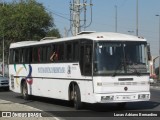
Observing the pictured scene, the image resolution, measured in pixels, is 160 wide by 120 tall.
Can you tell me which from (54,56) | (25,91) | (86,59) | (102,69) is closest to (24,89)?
(25,91)

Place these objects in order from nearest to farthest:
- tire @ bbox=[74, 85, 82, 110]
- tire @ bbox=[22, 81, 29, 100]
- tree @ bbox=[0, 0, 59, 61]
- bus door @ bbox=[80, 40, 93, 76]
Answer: bus door @ bbox=[80, 40, 93, 76] < tire @ bbox=[74, 85, 82, 110] < tire @ bbox=[22, 81, 29, 100] < tree @ bbox=[0, 0, 59, 61]

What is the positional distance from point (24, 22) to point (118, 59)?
31.9m

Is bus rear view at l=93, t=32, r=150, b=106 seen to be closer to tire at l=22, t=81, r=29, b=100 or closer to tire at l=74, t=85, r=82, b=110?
tire at l=74, t=85, r=82, b=110

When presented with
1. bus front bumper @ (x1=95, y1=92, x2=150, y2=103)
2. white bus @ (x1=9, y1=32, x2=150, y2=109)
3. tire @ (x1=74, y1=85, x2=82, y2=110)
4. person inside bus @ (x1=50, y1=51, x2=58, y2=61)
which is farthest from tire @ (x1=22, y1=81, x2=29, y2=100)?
bus front bumper @ (x1=95, y1=92, x2=150, y2=103)

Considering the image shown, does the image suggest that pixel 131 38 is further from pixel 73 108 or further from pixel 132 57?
pixel 73 108

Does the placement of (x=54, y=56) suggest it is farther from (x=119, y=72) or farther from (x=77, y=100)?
(x=119, y=72)

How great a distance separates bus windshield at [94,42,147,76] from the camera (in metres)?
17.3

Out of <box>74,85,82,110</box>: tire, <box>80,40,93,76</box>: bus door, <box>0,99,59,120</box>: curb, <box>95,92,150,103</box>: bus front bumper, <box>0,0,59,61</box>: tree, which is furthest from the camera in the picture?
<box>0,0,59,61</box>: tree

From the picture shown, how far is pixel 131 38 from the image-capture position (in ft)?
59.7

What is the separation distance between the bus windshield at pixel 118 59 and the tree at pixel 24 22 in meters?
31.5

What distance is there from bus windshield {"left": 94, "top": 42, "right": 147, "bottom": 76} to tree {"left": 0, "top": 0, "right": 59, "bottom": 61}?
31533 mm

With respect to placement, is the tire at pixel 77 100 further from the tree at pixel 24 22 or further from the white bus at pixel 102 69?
the tree at pixel 24 22

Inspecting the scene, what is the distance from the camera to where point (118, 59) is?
57.5 ft

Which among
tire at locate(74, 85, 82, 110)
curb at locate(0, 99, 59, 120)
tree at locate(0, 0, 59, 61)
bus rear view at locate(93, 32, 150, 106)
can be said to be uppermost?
tree at locate(0, 0, 59, 61)
